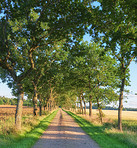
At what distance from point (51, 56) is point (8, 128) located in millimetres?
14187

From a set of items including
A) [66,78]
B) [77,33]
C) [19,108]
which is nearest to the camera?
[77,33]

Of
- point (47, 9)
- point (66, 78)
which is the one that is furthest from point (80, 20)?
point (66, 78)

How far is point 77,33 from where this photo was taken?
1162 cm

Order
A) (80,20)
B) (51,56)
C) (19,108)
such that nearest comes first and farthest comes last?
(80,20), (19,108), (51,56)

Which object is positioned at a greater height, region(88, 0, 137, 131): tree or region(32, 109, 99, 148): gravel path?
region(88, 0, 137, 131): tree

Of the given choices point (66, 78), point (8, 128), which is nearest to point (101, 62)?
point (66, 78)

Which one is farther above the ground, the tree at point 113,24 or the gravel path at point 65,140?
the tree at point 113,24

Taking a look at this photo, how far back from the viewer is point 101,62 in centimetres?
2520

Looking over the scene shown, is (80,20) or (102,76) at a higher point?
(80,20)

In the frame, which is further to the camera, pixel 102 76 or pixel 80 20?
pixel 102 76

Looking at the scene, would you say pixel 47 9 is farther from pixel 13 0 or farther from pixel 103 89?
pixel 103 89

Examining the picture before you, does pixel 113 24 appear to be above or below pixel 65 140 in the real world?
above

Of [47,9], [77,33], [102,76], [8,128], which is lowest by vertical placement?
[8,128]

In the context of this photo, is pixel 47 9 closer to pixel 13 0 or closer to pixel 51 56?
pixel 13 0
